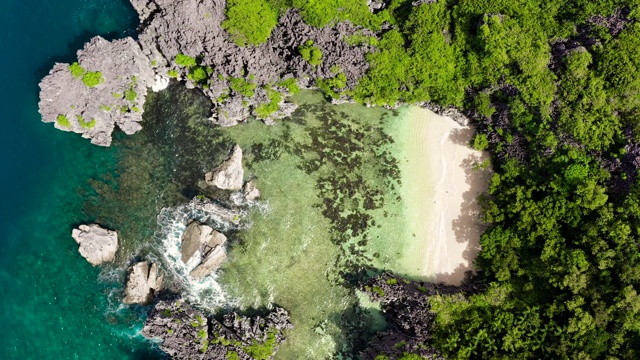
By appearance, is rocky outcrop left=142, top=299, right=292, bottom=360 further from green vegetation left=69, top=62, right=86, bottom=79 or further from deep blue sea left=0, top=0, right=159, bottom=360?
green vegetation left=69, top=62, right=86, bottom=79

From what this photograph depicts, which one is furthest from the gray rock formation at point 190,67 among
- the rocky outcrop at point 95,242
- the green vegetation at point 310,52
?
the rocky outcrop at point 95,242

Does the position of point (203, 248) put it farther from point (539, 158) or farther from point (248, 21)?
point (539, 158)

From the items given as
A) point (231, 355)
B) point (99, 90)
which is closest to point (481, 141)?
point (231, 355)

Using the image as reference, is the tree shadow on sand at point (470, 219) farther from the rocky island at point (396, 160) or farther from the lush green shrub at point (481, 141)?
the lush green shrub at point (481, 141)

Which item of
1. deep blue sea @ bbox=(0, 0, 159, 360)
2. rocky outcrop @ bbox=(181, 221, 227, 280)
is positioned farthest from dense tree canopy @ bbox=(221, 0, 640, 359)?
deep blue sea @ bbox=(0, 0, 159, 360)


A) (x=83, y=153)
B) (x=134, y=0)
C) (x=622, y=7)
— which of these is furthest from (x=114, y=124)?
(x=622, y=7)
